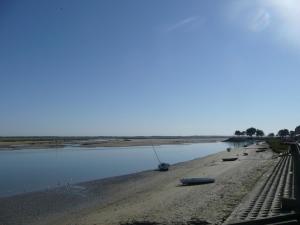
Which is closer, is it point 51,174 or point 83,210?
point 83,210

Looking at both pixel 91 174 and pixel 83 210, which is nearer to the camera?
pixel 83 210

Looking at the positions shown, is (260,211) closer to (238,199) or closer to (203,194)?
(238,199)

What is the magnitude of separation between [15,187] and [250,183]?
59.4ft

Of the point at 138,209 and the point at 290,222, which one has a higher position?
the point at 290,222

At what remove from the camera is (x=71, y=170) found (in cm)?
4916

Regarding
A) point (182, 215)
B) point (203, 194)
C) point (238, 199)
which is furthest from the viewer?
→ point (203, 194)

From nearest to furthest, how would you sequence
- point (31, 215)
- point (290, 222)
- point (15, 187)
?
point (290, 222) < point (31, 215) < point (15, 187)

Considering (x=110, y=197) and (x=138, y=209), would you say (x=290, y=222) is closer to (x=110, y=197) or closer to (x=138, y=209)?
(x=138, y=209)

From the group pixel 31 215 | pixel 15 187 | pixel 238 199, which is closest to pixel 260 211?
pixel 238 199

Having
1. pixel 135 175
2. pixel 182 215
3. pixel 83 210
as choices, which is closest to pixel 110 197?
pixel 83 210

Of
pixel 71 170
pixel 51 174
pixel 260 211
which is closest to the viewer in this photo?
pixel 260 211

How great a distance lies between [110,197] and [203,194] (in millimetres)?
7142

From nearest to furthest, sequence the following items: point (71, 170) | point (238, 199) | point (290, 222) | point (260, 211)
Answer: point (290, 222), point (260, 211), point (238, 199), point (71, 170)

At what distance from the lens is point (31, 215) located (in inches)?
965
